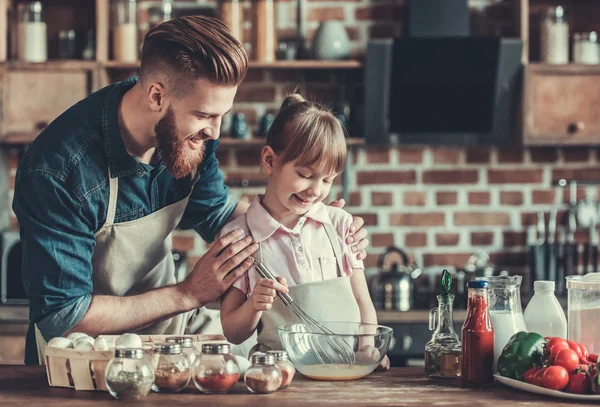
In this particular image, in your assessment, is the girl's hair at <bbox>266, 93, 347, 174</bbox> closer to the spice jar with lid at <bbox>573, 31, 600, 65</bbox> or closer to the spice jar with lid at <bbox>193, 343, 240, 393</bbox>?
the spice jar with lid at <bbox>193, 343, 240, 393</bbox>

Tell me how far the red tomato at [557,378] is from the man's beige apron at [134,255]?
3.17ft

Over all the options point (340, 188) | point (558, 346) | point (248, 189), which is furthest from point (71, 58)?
point (558, 346)

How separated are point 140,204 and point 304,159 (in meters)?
0.42

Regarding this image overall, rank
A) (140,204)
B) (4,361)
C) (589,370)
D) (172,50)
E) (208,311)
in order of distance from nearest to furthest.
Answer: (589,370) < (172,50) < (140,204) < (208,311) < (4,361)

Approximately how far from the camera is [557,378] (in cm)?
144

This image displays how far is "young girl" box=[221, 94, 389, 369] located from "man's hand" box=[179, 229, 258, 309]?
32 mm

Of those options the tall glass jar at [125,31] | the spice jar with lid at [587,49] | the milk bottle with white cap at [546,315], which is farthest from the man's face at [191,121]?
the spice jar with lid at [587,49]

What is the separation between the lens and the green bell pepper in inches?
58.7

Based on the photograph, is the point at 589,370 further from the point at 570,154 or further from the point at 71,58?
the point at 71,58

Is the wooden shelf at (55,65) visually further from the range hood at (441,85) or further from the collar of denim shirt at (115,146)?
the collar of denim shirt at (115,146)

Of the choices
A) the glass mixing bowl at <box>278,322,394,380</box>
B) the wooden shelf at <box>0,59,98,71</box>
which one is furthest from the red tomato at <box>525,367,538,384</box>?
the wooden shelf at <box>0,59,98,71</box>

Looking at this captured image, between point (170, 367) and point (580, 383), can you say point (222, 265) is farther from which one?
point (580, 383)

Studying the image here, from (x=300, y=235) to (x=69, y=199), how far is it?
50cm

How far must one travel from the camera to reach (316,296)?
1.86 meters
